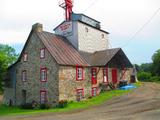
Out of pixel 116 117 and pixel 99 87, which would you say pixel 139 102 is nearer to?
pixel 116 117

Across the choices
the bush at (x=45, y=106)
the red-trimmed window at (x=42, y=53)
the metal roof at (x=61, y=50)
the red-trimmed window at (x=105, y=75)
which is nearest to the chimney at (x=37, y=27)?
the metal roof at (x=61, y=50)

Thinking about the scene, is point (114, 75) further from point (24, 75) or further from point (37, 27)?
point (37, 27)

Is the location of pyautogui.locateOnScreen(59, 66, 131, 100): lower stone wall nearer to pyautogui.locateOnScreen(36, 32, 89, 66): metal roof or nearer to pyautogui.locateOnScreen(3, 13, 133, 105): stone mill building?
pyautogui.locateOnScreen(3, 13, 133, 105): stone mill building

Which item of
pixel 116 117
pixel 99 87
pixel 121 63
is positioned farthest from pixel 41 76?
pixel 116 117

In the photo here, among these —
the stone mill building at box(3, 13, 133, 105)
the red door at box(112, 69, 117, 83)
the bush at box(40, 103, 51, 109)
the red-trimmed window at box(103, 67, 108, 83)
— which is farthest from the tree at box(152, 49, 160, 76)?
the bush at box(40, 103, 51, 109)

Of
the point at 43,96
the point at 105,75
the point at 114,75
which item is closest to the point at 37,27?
the point at 43,96

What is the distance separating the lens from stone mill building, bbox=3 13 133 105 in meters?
35.9

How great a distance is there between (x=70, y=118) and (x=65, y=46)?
18548 millimetres

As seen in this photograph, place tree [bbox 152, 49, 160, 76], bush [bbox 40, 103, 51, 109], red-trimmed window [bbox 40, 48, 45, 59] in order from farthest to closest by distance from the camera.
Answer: tree [bbox 152, 49, 160, 76] < red-trimmed window [bbox 40, 48, 45, 59] < bush [bbox 40, 103, 51, 109]

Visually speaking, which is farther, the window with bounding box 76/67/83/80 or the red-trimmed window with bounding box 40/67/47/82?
the window with bounding box 76/67/83/80

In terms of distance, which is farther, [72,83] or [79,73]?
[79,73]

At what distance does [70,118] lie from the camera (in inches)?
927

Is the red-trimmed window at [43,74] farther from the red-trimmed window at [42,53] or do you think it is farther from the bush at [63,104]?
the bush at [63,104]

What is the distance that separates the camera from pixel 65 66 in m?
35.8
